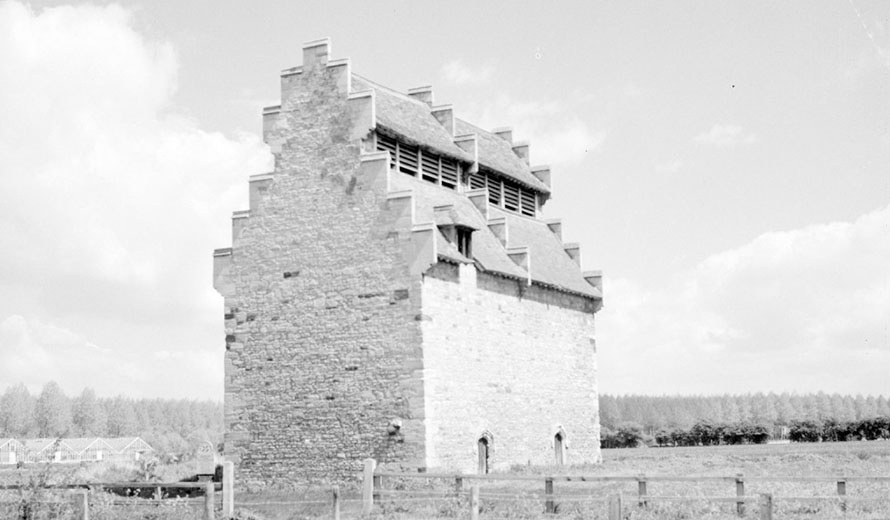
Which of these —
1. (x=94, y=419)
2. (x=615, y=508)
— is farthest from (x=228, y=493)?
(x=94, y=419)

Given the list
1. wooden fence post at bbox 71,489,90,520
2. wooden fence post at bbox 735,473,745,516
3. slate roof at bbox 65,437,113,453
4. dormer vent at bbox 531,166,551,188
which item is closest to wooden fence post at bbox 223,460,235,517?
wooden fence post at bbox 71,489,90,520

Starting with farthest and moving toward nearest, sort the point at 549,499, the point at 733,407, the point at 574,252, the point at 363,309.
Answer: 1. the point at 733,407
2. the point at 574,252
3. the point at 363,309
4. the point at 549,499

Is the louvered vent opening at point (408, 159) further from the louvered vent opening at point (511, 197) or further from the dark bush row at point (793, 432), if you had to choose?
the dark bush row at point (793, 432)

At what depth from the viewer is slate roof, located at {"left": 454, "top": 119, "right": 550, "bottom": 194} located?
42.2m

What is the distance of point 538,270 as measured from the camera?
129 feet

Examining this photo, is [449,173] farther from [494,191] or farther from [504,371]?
[504,371]

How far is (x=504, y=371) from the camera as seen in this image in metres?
35.7

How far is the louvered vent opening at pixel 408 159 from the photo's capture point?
3599cm

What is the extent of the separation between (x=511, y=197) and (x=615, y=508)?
23.8m

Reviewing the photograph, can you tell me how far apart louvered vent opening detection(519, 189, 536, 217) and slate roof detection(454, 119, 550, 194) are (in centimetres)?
38

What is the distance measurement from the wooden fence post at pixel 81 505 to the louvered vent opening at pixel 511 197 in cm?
2296

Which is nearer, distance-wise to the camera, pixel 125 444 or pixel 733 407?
pixel 125 444

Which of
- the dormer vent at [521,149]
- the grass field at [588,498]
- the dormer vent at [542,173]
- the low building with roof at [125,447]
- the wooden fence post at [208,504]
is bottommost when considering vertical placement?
the low building with roof at [125,447]

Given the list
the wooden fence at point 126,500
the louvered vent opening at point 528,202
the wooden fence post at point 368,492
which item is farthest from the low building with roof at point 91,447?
the wooden fence post at point 368,492
